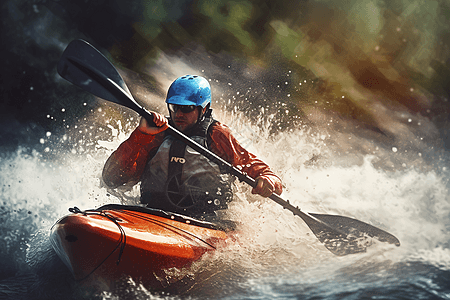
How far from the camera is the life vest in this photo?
220 cm

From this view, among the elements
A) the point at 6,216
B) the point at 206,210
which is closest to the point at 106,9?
the point at 6,216

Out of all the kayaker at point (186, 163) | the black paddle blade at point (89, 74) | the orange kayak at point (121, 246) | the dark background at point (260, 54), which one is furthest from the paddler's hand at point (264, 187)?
the dark background at point (260, 54)

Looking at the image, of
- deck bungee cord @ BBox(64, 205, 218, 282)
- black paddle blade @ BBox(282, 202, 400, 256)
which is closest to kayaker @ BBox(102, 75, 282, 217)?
deck bungee cord @ BBox(64, 205, 218, 282)

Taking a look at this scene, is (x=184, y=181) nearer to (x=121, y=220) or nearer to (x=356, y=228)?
(x=121, y=220)

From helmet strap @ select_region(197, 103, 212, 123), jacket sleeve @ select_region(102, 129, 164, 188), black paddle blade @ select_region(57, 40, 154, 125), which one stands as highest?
helmet strap @ select_region(197, 103, 212, 123)

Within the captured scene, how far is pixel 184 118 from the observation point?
226 cm

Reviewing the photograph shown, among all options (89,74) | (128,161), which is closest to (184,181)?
(128,161)

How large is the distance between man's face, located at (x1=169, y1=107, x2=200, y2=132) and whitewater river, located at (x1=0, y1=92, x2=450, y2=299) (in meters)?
0.82

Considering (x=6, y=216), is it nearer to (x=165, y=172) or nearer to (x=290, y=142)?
(x=165, y=172)

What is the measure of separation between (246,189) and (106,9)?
11.8ft

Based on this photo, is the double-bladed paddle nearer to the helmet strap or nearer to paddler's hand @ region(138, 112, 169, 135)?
paddler's hand @ region(138, 112, 169, 135)

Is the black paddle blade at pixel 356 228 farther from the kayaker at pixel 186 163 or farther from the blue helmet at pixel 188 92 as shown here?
the blue helmet at pixel 188 92

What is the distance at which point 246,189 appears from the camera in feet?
9.92

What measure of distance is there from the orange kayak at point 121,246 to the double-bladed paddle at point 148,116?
599 mm
